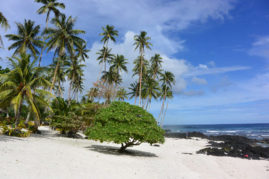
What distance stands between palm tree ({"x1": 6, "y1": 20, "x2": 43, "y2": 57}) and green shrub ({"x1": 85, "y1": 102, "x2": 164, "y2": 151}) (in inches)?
857

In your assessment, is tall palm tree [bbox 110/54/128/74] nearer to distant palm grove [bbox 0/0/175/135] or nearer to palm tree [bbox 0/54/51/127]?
distant palm grove [bbox 0/0/175/135]

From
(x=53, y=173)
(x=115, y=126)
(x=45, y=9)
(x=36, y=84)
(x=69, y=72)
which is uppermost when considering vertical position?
(x=45, y=9)

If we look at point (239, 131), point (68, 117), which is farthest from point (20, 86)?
point (239, 131)

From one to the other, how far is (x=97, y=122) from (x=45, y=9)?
2189cm

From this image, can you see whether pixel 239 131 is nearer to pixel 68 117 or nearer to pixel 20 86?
pixel 68 117

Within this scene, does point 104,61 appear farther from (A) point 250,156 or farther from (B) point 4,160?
(B) point 4,160

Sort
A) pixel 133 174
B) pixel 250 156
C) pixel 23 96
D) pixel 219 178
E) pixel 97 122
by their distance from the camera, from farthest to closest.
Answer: pixel 250 156 → pixel 23 96 → pixel 97 122 → pixel 219 178 → pixel 133 174

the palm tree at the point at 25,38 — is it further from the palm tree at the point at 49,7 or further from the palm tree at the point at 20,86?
the palm tree at the point at 20,86

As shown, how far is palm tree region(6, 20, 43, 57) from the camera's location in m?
27.0

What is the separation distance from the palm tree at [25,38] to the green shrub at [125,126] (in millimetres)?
21771

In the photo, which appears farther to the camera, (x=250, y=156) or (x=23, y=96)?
(x=250, y=156)

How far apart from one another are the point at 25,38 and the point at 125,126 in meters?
24.6

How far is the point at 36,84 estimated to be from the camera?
53.5 feet

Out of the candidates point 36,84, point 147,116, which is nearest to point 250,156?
point 147,116
